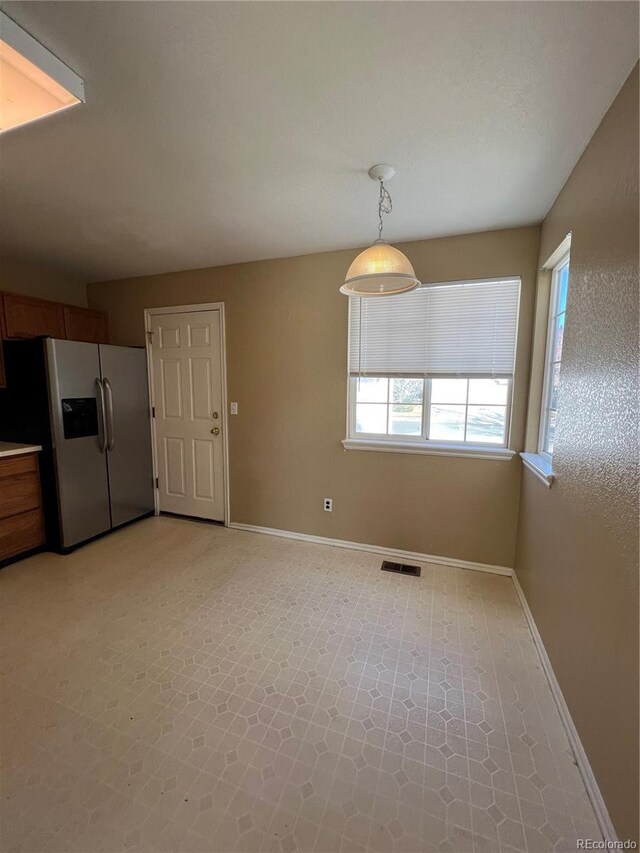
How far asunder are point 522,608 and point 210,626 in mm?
1951

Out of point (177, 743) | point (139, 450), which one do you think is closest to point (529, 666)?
point (177, 743)

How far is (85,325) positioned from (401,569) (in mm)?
3733

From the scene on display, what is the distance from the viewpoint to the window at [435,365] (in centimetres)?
248

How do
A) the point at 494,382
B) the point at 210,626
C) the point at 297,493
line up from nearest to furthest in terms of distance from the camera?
the point at 210,626, the point at 494,382, the point at 297,493

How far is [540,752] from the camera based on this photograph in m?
1.35

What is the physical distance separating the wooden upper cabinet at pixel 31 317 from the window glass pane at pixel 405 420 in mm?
3152

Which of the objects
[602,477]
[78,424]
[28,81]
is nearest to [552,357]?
[602,477]

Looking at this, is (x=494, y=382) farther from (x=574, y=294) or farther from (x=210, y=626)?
(x=210, y=626)

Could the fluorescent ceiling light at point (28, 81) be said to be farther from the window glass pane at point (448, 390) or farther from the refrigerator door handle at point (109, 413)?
the window glass pane at point (448, 390)

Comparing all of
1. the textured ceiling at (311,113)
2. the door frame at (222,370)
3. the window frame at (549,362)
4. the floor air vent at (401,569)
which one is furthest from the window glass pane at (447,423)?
the door frame at (222,370)

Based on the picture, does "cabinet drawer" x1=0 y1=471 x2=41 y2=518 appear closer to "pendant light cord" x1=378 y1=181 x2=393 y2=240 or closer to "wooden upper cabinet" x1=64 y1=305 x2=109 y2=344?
"wooden upper cabinet" x1=64 y1=305 x2=109 y2=344

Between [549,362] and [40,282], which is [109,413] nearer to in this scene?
[40,282]

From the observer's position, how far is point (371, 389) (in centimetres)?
287

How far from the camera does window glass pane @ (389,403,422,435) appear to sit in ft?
9.08
